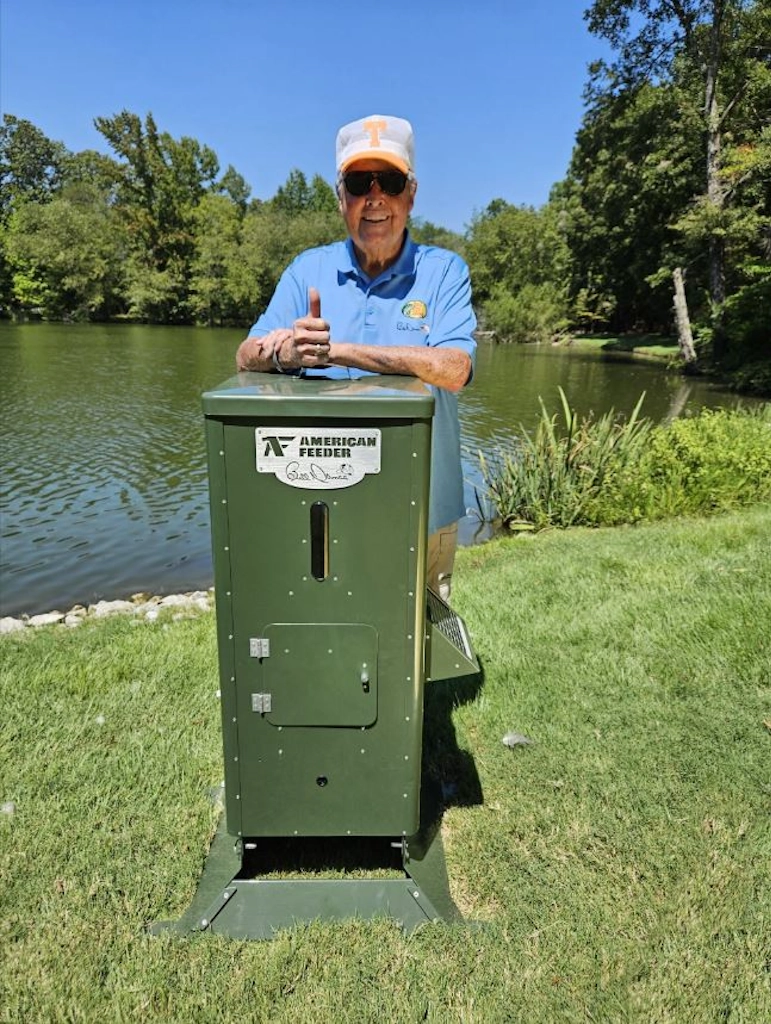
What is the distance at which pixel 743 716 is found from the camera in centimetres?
324

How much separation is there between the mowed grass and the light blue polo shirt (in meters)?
1.32

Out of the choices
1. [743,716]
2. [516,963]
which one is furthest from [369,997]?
[743,716]

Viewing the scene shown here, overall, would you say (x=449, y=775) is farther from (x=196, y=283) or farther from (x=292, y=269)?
(x=196, y=283)

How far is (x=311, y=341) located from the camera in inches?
81.3

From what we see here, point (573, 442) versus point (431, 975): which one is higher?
point (573, 442)

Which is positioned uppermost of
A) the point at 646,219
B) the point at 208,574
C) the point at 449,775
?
the point at 646,219

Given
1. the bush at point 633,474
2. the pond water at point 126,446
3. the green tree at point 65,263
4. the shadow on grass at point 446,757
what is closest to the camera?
the shadow on grass at point 446,757

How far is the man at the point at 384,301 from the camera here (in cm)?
220

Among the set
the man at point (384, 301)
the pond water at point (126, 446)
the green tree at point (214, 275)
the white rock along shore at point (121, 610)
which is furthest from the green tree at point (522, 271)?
the man at point (384, 301)

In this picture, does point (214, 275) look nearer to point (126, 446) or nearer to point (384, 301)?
point (126, 446)

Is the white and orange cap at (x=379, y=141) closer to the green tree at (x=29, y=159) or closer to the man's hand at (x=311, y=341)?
the man's hand at (x=311, y=341)

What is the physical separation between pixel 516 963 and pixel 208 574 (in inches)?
252

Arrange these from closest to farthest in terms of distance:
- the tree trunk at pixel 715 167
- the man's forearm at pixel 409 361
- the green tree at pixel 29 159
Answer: the man's forearm at pixel 409 361, the tree trunk at pixel 715 167, the green tree at pixel 29 159

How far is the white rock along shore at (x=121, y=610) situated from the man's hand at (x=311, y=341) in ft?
11.7
